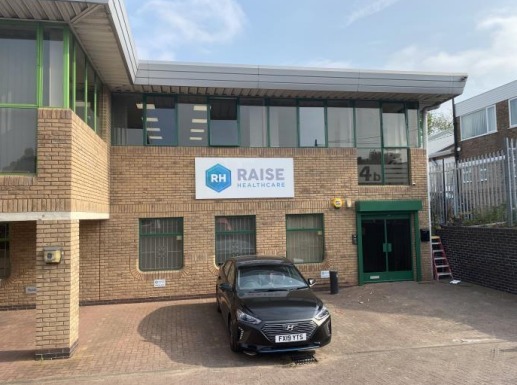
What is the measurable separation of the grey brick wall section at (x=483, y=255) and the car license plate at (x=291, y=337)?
7041 millimetres

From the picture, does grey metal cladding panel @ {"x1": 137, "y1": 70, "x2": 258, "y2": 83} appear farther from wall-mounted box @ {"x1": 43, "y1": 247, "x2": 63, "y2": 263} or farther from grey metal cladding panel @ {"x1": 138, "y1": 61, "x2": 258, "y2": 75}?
wall-mounted box @ {"x1": 43, "y1": 247, "x2": 63, "y2": 263}

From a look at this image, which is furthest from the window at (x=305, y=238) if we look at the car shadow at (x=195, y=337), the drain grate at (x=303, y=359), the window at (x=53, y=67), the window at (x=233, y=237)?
the window at (x=53, y=67)

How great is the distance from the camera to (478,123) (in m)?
24.8

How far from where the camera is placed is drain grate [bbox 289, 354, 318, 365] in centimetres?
666

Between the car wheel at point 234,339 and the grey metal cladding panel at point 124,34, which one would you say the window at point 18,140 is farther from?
the car wheel at point 234,339

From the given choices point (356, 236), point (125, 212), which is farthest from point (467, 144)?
point (125, 212)

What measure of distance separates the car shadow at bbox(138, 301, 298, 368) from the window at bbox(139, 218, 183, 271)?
1.35 meters

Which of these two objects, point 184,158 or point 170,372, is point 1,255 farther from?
point 170,372

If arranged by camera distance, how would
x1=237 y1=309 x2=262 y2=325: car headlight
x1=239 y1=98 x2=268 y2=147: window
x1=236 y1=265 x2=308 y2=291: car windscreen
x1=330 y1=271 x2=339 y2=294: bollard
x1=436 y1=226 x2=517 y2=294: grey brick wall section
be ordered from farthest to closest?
x1=239 y1=98 x2=268 y2=147: window < x1=330 y1=271 x2=339 y2=294: bollard < x1=436 y1=226 x2=517 y2=294: grey brick wall section < x1=236 y1=265 x2=308 y2=291: car windscreen < x1=237 y1=309 x2=262 y2=325: car headlight

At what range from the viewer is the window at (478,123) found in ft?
78.1

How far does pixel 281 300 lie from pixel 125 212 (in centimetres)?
583

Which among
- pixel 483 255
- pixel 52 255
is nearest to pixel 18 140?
pixel 52 255

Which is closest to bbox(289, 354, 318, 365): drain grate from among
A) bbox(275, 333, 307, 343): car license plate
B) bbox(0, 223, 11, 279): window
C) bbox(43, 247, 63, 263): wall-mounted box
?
bbox(275, 333, 307, 343): car license plate

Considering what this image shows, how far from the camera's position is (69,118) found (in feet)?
23.7
